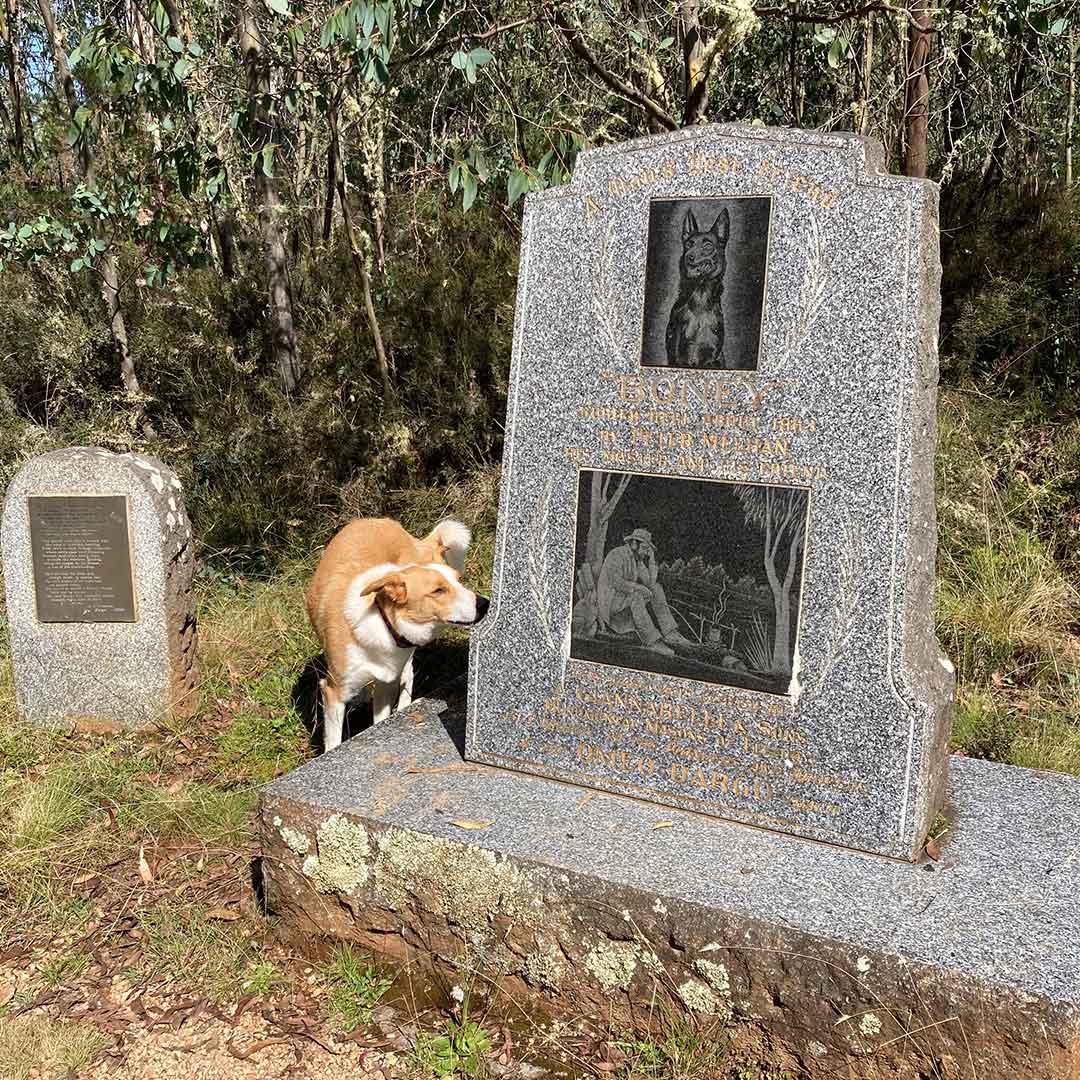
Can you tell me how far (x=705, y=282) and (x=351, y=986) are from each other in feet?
7.96

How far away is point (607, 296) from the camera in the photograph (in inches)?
124

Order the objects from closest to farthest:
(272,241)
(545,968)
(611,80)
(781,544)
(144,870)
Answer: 1. (545,968)
2. (781,544)
3. (144,870)
4. (611,80)
5. (272,241)

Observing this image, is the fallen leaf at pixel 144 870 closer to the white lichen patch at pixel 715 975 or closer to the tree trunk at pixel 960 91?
the white lichen patch at pixel 715 975

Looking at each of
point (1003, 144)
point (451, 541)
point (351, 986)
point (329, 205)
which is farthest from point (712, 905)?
point (1003, 144)

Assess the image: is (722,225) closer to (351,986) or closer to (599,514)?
(599,514)

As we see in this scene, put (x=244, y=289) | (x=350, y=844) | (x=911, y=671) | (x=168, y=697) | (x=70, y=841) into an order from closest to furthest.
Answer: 1. (x=911, y=671)
2. (x=350, y=844)
3. (x=70, y=841)
4. (x=168, y=697)
5. (x=244, y=289)

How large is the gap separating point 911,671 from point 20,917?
123 inches

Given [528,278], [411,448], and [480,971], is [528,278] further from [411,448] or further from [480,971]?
[411,448]

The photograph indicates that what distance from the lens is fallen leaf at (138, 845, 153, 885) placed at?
11.8ft

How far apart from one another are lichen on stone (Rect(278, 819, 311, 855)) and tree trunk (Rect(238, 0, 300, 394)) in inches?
173

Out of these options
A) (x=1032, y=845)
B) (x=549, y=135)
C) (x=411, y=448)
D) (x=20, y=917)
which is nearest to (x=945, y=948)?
(x=1032, y=845)

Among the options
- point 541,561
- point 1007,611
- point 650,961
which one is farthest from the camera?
point 1007,611

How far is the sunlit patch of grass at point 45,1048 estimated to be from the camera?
273cm

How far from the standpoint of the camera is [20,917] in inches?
134
